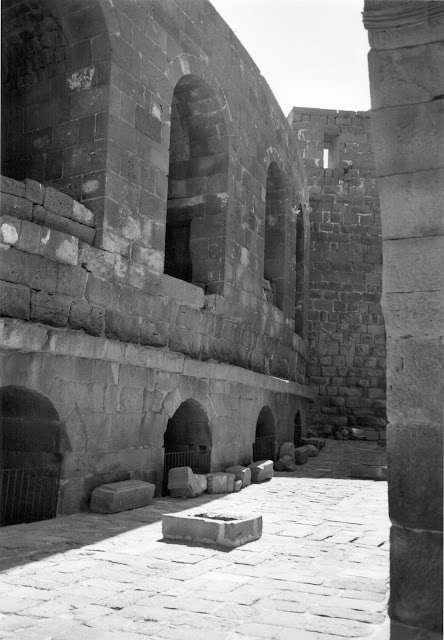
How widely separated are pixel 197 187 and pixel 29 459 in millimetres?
4917

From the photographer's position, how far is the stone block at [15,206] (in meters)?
5.85

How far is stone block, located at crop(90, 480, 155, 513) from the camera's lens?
627 centimetres

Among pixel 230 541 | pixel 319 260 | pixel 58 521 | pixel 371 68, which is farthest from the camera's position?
pixel 319 260

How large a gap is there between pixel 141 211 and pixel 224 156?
8.31 feet

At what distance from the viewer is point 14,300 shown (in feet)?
19.0

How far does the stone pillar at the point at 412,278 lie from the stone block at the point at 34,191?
3.70 meters

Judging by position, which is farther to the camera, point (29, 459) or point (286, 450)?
point (286, 450)

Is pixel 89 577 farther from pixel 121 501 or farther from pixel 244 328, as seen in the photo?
pixel 244 328

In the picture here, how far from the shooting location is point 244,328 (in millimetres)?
9977

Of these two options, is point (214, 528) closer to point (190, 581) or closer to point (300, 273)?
point (190, 581)

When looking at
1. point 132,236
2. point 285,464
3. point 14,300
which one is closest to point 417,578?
point 14,300

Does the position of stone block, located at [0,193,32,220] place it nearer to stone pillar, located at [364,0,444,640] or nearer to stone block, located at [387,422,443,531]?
stone pillar, located at [364,0,444,640]

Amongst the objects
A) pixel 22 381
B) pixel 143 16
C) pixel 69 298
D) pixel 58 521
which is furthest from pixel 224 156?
pixel 58 521

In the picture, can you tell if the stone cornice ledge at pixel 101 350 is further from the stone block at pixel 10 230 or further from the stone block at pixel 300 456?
the stone block at pixel 300 456
